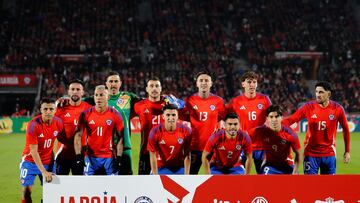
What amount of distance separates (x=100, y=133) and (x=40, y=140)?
827 mm

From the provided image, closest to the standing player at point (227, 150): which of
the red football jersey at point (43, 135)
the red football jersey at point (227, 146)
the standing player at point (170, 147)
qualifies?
the red football jersey at point (227, 146)

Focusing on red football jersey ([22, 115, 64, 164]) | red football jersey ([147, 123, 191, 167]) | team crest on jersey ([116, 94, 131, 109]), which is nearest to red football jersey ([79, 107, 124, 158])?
red football jersey ([22, 115, 64, 164])

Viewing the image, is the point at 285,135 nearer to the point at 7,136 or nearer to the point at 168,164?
the point at 168,164

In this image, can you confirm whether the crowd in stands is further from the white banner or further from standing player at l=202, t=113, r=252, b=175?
the white banner

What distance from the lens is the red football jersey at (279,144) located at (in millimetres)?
6637

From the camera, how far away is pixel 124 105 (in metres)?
7.30

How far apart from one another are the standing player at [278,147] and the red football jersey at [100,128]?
2.14m

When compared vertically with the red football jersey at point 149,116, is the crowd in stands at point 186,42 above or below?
above

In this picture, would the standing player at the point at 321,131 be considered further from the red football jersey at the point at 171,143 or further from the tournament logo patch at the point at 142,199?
the tournament logo patch at the point at 142,199

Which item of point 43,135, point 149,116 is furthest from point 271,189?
point 43,135

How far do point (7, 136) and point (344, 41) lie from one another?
21.6m

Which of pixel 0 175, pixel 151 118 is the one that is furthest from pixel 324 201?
pixel 0 175

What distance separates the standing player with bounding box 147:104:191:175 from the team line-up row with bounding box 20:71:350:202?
0.01 meters

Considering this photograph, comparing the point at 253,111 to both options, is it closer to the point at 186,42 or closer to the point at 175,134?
the point at 175,134
